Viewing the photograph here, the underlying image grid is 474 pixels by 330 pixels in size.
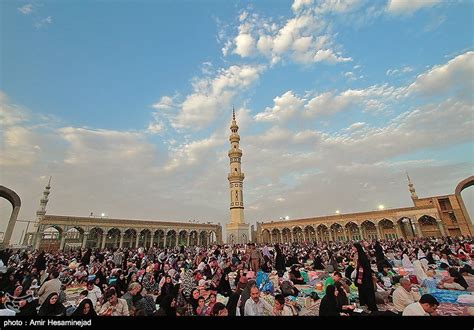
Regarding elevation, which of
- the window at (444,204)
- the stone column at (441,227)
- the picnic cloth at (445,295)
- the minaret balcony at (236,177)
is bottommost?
the picnic cloth at (445,295)

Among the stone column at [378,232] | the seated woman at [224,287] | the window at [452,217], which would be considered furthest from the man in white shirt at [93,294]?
the window at [452,217]

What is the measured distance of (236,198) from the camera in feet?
113

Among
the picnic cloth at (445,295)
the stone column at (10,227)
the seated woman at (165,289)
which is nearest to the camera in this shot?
the seated woman at (165,289)

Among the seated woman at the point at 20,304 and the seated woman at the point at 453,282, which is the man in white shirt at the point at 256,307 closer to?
the seated woman at the point at 20,304

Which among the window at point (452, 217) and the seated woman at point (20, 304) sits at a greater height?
the window at point (452, 217)

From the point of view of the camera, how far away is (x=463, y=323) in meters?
2.53

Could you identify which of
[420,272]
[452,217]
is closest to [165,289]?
[420,272]

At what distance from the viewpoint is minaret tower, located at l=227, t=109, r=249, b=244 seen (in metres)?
32.8

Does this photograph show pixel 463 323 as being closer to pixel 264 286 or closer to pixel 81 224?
pixel 264 286

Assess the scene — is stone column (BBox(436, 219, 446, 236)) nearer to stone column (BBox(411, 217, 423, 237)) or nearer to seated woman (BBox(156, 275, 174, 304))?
stone column (BBox(411, 217, 423, 237))

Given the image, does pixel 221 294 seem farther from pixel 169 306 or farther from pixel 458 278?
pixel 458 278

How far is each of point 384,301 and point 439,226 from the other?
30229 millimetres

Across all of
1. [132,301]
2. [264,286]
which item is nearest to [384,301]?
[264,286]

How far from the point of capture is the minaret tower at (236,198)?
3281 centimetres
